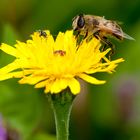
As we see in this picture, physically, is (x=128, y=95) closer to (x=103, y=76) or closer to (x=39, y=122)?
(x=103, y=76)

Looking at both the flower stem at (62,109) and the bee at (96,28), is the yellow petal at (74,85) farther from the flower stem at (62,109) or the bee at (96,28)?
the bee at (96,28)

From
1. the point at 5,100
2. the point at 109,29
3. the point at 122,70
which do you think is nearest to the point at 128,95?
the point at 122,70

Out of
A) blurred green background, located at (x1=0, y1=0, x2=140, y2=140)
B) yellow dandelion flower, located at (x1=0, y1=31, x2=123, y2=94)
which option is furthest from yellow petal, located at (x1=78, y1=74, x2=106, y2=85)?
blurred green background, located at (x1=0, y1=0, x2=140, y2=140)

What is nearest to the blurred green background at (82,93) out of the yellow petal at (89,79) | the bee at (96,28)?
the bee at (96,28)

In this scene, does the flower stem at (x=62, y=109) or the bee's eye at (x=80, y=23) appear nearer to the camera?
the flower stem at (x=62, y=109)

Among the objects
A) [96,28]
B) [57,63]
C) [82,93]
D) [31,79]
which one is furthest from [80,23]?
[82,93]

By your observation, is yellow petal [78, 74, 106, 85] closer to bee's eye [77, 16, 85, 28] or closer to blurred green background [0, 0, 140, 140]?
bee's eye [77, 16, 85, 28]

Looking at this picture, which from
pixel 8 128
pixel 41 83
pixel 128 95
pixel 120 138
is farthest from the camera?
pixel 128 95
